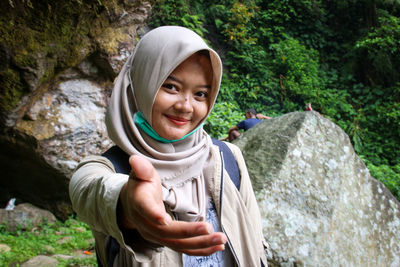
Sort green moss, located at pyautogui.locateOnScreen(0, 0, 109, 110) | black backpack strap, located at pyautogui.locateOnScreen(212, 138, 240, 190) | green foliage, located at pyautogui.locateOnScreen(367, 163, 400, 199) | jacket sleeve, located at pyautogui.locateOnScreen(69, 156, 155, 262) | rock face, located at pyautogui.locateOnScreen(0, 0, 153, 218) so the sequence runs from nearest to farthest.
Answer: jacket sleeve, located at pyautogui.locateOnScreen(69, 156, 155, 262) → black backpack strap, located at pyautogui.locateOnScreen(212, 138, 240, 190) → green moss, located at pyautogui.locateOnScreen(0, 0, 109, 110) → rock face, located at pyautogui.locateOnScreen(0, 0, 153, 218) → green foliage, located at pyautogui.locateOnScreen(367, 163, 400, 199)

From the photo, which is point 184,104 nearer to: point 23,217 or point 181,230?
point 181,230

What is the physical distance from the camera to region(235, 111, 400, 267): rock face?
6.82 ft

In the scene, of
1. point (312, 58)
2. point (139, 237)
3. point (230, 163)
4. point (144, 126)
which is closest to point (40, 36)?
point (144, 126)

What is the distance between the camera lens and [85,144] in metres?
4.44

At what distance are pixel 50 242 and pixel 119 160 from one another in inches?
128

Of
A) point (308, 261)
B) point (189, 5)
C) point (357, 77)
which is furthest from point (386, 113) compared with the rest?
point (308, 261)

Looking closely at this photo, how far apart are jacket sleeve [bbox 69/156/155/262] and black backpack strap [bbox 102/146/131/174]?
29mm

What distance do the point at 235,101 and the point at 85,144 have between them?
209 inches

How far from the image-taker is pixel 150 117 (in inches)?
47.4

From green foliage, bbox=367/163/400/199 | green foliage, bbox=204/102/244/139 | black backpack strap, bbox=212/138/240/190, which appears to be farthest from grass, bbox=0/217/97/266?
green foliage, bbox=367/163/400/199

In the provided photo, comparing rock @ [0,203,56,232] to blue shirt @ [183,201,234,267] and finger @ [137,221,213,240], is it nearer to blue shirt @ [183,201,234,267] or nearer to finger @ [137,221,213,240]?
blue shirt @ [183,201,234,267]

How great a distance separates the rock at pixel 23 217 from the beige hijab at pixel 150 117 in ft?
11.9

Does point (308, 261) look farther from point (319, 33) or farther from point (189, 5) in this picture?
point (319, 33)

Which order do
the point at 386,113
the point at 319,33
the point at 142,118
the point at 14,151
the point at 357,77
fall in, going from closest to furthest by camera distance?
the point at 142,118, the point at 14,151, the point at 386,113, the point at 357,77, the point at 319,33
